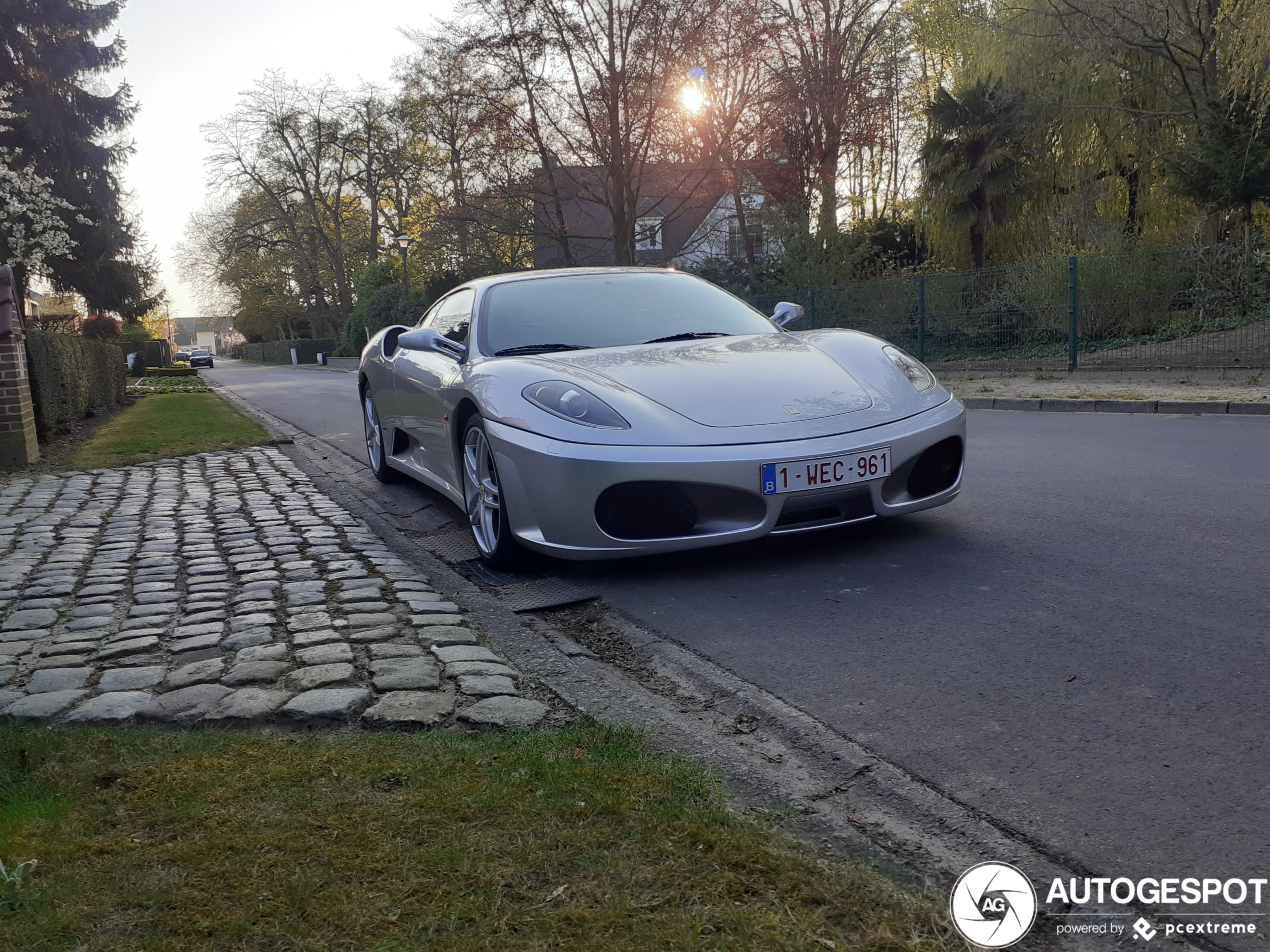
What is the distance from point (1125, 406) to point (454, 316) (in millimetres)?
8569

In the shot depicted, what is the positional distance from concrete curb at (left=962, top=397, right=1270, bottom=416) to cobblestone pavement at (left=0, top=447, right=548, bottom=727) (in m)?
8.43

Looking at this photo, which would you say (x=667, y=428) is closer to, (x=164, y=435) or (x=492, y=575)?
→ (x=492, y=575)

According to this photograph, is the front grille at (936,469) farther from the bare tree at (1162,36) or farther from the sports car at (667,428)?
the bare tree at (1162,36)

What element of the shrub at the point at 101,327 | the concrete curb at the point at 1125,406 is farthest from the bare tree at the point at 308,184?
the concrete curb at the point at 1125,406

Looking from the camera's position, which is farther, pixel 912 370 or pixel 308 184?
pixel 308 184

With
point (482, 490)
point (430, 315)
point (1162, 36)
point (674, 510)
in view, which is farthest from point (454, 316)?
point (1162, 36)

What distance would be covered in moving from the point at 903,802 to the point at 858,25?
101ft

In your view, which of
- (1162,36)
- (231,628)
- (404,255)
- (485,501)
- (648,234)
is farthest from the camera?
(404,255)

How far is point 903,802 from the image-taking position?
249 centimetres

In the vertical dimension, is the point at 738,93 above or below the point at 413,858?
above

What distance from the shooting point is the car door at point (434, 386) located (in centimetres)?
590

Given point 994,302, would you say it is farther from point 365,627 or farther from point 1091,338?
point 365,627

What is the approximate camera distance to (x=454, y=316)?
6711mm

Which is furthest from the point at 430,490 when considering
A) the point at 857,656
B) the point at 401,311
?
the point at 401,311
